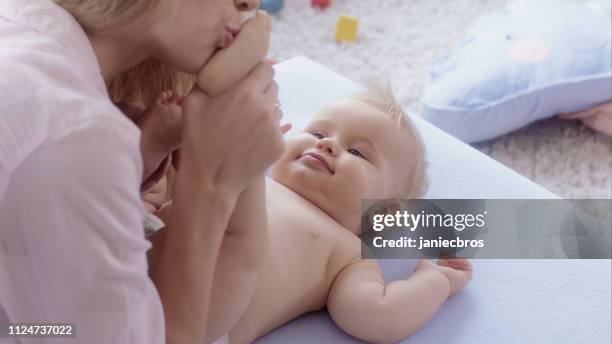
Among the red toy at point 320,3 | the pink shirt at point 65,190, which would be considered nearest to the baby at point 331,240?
the pink shirt at point 65,190

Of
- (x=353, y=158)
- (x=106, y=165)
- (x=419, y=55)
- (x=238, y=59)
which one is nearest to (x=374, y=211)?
(x=353, y=158)

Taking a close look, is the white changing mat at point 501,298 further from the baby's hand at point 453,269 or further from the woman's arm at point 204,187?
the woman's arm at point 204,187

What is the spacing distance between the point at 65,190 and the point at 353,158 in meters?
0.68

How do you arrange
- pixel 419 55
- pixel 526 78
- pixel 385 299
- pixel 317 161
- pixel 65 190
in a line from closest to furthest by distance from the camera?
pixel 65 190, pixel 385 299, pixel 317 161, pixel 526 78, pixel 419 55

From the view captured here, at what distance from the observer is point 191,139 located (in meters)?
0.81

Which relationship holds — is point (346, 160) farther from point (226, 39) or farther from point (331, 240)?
point (226, 39)

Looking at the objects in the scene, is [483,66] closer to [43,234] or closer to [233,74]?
[233,74]

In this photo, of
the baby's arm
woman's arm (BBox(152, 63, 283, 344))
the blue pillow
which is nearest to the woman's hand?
woman's arm (BBox(152, 63, 283, 344))

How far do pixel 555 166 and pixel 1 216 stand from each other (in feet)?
5.11

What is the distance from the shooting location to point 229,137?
812 millimetres

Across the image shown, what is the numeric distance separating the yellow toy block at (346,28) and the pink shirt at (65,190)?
5.54 feet

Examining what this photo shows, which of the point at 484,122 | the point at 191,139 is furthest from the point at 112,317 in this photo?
the point at 484,122

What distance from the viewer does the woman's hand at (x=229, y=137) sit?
2.64ft

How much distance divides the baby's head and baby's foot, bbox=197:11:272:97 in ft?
1.31
